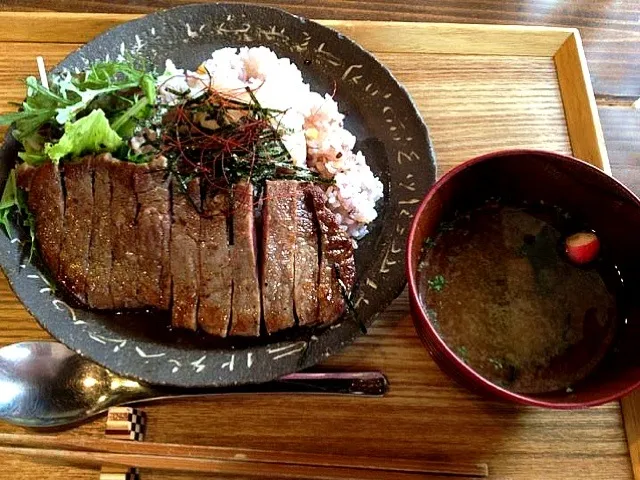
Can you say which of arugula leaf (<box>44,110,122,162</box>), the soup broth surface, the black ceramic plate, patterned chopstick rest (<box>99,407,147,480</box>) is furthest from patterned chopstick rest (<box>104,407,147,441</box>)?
the soup broth surface

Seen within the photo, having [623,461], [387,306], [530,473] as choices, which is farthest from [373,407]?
[623,461]

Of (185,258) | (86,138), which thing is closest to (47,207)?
(86,138)

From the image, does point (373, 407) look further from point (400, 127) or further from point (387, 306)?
point (400, 127)

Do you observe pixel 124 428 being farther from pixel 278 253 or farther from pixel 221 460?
pixel 278 253

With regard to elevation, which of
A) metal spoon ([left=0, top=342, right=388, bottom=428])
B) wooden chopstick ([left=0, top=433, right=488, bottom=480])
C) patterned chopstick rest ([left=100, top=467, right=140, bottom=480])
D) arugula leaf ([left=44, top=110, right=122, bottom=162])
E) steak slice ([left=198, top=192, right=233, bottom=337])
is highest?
arugula leaf ([left=44, top=110, right=122, bottom=162])

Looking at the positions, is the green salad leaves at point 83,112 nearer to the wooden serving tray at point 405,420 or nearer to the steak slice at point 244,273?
the wooden serving tray at point 405,420

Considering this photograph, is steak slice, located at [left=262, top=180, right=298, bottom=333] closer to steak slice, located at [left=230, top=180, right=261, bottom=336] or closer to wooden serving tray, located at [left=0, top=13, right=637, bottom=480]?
steak slice, located at [left=230, top=180, right=261, bottom=336]

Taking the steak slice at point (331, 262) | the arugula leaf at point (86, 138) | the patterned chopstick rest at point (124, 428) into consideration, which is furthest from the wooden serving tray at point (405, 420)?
the arugula leaf at point (86, 138)
